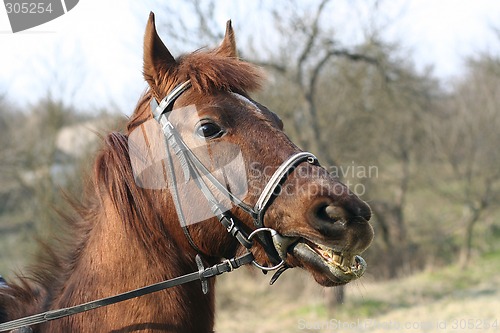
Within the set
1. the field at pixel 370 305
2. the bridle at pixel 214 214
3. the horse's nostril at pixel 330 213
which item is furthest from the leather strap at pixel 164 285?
the field at pixel 370 305

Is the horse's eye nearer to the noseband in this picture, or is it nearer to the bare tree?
the noseband

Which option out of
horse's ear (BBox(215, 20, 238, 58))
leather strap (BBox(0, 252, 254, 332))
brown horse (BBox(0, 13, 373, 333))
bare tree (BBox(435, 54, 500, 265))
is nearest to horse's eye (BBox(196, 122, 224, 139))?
brown horse (BBox(0, 13, 373, 333))

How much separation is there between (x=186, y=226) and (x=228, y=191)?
0.29 meters

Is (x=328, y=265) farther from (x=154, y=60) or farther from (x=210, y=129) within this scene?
(x=154, y=60)

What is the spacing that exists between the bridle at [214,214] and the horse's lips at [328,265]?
0.07m

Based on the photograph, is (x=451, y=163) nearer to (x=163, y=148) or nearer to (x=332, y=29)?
(x=332, y=29)

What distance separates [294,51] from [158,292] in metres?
10.2

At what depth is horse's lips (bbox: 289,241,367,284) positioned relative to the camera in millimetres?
2348

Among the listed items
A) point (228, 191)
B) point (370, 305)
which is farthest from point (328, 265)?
point (370, 305)

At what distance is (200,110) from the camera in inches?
104

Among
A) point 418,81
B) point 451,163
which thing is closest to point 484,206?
point 451,163

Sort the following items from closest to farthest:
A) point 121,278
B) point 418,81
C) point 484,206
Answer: point 121,278, point 418,81, point 484,206

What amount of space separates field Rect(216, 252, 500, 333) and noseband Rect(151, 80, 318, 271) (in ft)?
23.8

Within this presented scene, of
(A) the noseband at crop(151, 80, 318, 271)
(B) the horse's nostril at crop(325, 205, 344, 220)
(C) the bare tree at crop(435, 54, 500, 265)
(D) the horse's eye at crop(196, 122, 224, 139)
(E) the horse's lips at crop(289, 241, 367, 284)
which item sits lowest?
(E) the horse's lips at crop(289, 241, 367, 284)
